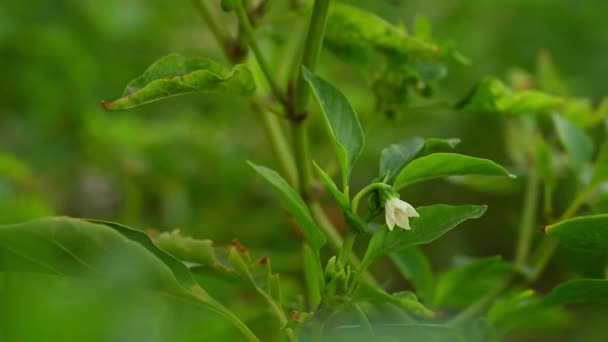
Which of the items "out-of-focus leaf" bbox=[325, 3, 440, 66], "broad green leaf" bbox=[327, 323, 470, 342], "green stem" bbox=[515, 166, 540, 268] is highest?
"out-of-focus leaf" bbox=[325, 3, 440, 66]

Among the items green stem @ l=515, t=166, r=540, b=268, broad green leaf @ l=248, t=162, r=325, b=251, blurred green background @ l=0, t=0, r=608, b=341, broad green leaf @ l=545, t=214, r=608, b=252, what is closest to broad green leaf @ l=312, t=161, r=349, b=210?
broad green leaf @ l=248, t=162, r=325, b=251

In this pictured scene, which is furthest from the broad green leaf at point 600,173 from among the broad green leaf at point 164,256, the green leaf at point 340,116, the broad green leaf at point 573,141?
the broad green leaf at point 164,256

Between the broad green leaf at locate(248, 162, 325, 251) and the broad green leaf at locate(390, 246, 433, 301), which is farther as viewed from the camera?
the broad green leaf at locate(390, 246, 433, 301)

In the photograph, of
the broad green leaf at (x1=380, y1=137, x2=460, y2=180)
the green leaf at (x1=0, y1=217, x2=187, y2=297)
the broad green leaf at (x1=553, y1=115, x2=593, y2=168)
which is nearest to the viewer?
the green leaf at (x1=0, y1=217, x2=187, y2=297)

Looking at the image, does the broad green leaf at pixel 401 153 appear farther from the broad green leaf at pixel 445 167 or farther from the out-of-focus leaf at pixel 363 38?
the out-of-focus leaf at pixel 363 38

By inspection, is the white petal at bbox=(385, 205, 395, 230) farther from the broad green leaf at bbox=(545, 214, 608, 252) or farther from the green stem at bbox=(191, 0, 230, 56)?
the green stem at bbox=(191, 0, 230, 56)

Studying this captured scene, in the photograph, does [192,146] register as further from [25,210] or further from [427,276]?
[427,276]

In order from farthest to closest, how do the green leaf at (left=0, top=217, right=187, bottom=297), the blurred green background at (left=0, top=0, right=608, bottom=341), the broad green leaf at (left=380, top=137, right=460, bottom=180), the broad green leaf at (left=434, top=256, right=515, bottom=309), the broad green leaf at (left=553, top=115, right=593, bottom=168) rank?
the blurred green background at (left=0, top=0, right=608, bottom=341) < the broad green leaf at (left=553, top=115, right=593, bottom=168) < the broad green leaf at (left=434, top=256, right=515, bottom=309) < the broad green leaf at (left=380, top=137, right=460, bottom=180) < the green leaf at (left=0, top=217, right=187, bottom=297)

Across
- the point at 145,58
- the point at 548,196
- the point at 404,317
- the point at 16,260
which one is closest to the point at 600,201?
the point at 548,196
